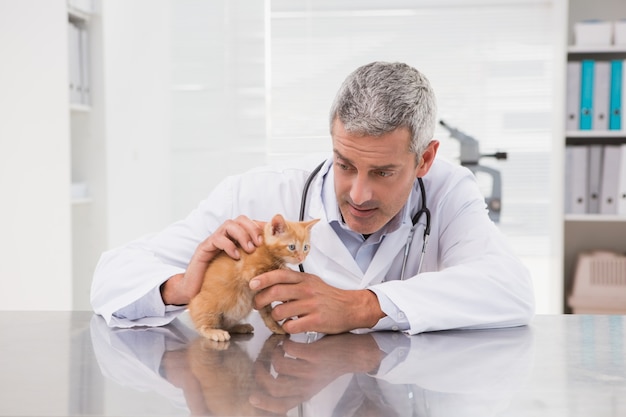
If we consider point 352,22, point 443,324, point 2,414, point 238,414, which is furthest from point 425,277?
point 352,22

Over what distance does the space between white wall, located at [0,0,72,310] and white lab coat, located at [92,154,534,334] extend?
5.38ft

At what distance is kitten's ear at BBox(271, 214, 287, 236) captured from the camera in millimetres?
1210

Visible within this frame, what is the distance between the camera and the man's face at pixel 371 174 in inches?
56.2

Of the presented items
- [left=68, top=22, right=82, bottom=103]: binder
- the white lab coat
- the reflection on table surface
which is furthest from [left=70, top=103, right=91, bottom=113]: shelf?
the reflection on table surface

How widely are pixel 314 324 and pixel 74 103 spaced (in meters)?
2.52

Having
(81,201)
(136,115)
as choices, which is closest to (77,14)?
(81,201)

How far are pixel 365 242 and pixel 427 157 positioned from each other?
9.7 inches

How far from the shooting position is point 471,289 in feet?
4.54

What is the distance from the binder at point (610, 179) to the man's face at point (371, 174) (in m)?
2.42

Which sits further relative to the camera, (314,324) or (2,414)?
(314,324)

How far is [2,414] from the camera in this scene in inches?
33.6

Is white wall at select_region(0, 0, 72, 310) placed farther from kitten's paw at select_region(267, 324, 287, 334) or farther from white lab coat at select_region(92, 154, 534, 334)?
kitten's paw at select_region(267, 324, 287, 334)

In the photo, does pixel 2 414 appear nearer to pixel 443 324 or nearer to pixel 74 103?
pixel 443 324

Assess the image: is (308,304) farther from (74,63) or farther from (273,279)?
(74,63)
